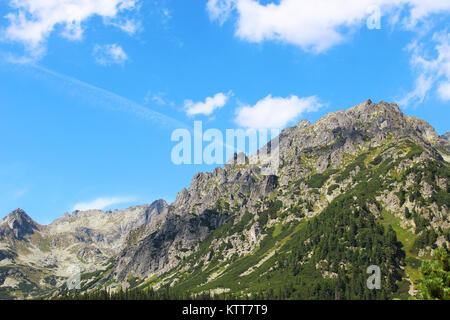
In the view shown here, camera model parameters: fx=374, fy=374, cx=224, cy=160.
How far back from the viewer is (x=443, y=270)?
159ft
